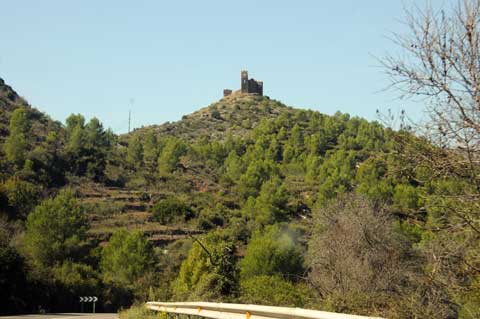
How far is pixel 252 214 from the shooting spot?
91062 mm

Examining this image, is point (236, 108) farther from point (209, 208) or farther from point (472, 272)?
point (472, 272)

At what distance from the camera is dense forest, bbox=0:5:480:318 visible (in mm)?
6453

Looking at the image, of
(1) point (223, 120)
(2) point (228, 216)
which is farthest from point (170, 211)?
(1) point (223, 120)

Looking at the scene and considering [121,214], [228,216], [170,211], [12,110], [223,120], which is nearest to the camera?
[121,214]

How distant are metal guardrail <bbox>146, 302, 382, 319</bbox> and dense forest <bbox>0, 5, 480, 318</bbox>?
1120mm

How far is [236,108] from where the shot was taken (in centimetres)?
18750

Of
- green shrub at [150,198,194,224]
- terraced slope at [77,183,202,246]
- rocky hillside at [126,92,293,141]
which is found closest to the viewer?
terraced slope at [77,183,202,246]

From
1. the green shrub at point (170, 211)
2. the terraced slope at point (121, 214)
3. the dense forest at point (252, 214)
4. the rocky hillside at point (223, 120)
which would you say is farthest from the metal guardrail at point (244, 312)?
the rocky hillside at point (223, 120)

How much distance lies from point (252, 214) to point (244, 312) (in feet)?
268

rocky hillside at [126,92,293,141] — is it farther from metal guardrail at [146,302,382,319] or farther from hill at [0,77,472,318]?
metal guardrail at [146,302,382,319]

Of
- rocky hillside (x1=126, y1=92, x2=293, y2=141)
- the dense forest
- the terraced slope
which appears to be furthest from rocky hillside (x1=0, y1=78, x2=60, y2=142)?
rocky hillside (x1=126, y1=92, x2=293, y2=141)

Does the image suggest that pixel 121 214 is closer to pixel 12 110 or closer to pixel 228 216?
pixel 228 216

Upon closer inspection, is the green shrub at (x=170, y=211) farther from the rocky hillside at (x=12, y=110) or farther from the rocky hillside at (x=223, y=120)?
the rocky hillside at (x=223, y=120)

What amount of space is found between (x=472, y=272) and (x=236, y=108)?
181828mm
